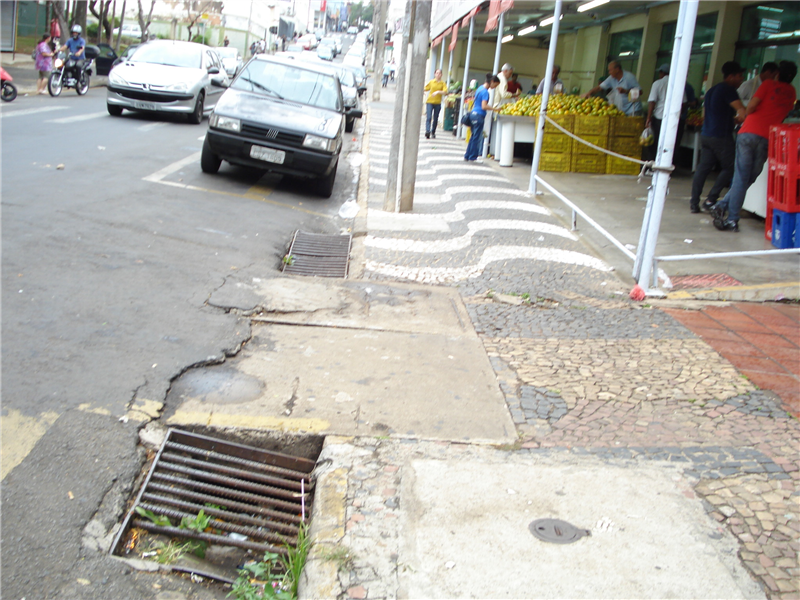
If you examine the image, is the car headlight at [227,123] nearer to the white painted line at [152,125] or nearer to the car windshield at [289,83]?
the car windshield at [289,83]

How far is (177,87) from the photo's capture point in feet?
50.0

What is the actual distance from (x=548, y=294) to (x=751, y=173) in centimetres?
337

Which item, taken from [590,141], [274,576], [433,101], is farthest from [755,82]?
[433,101]

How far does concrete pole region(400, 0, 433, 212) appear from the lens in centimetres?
886

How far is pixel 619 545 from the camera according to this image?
288 centimetres

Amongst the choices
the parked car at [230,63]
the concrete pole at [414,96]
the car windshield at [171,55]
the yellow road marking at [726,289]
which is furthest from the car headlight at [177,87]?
the parked car at [230,63]

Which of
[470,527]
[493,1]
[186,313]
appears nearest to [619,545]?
[470,527]

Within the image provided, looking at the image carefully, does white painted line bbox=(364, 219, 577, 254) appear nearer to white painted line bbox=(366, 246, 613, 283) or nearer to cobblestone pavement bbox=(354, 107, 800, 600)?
cobblestone pavement bbox=(354, 107, 800, 600)

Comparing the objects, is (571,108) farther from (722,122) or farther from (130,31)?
(130,31)

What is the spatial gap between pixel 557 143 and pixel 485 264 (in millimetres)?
6224

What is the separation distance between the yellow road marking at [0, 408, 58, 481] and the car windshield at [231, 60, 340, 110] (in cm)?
746

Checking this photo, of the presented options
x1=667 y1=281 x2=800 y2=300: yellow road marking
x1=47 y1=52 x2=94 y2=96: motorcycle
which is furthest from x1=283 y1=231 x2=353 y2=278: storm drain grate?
x1=47 y1=52 x2=94 y2=96: motorcycle

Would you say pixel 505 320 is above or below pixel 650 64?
below

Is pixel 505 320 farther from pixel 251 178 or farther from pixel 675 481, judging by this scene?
pixel 251 178
